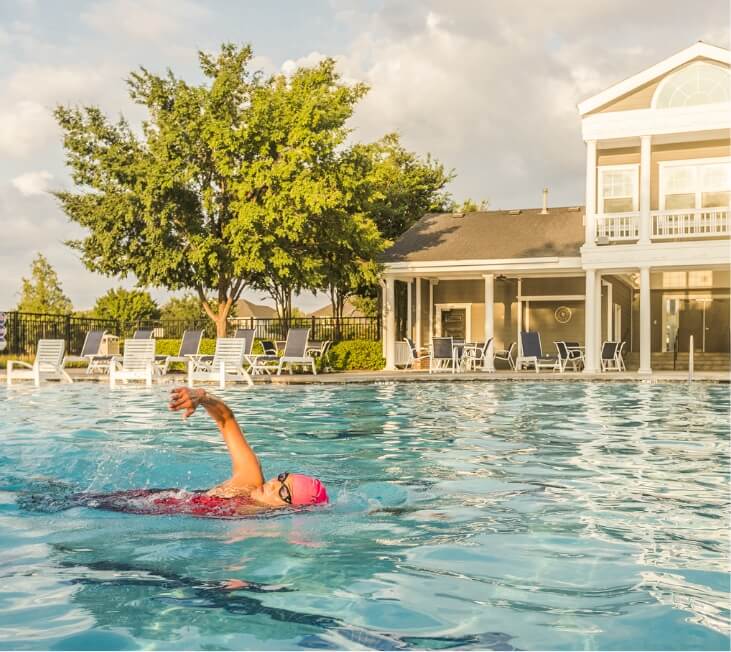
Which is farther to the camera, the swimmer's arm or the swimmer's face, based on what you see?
the swimmer's face

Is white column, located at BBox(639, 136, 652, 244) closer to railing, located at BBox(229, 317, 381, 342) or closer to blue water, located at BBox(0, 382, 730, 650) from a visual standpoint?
railing, located at BBox(229, 317, 381, 342)

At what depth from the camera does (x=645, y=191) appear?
69.4ft

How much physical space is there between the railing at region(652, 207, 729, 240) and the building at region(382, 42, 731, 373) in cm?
5

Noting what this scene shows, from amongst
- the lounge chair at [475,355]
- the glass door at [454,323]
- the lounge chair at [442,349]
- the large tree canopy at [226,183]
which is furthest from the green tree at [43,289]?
the lounge chair at [442,349]

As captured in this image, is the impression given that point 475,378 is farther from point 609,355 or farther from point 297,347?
point 609,355

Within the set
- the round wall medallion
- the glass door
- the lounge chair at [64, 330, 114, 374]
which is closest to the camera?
the lounge chair at [64, 330, 114, 374]

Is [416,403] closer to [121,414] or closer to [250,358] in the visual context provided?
[121,414]

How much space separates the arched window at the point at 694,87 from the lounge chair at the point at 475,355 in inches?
300

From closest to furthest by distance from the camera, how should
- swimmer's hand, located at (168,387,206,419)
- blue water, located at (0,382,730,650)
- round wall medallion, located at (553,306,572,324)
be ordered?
1. blue water, located at (0,382,730,650)
2. swimmer's hand, located at (168,387,206,419)
3. round wall medallion, located at (553,306,572,324)

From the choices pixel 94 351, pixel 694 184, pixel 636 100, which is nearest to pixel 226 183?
pixel 94 351

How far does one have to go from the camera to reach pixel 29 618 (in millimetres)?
3402

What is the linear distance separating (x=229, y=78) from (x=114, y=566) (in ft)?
69.8

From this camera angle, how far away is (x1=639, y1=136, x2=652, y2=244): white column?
21.2 m

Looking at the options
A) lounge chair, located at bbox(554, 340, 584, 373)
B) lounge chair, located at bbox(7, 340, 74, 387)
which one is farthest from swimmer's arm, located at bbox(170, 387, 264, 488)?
lounge chair, located at bbox(554, 340, 584, 373)
